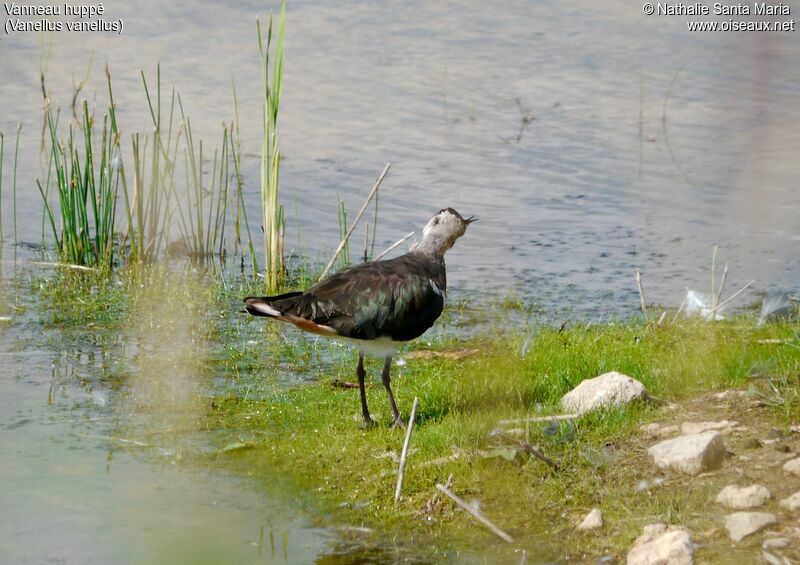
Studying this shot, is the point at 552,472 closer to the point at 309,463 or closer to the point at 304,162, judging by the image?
the point at 309,463

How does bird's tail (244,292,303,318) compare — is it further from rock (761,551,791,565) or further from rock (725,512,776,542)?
rock (761,551,791,565)

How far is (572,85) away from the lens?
49.2 feet

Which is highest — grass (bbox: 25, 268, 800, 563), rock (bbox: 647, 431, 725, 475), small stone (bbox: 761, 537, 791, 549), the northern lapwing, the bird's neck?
the bird's neck

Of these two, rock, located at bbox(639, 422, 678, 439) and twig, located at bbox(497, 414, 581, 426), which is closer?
rock, located at bbox(639, 422, 678, 439)

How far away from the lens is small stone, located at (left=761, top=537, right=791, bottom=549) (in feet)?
13.8

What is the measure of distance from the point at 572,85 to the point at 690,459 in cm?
1073

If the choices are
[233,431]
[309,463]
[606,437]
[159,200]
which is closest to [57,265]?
[159,200]

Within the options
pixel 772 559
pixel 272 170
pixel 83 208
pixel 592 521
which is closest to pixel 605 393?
pixel 592 521

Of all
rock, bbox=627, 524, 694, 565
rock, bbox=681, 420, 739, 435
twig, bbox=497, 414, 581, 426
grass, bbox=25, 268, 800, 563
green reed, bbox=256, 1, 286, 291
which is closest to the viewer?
rock, bbox=627, 524, 694, 565

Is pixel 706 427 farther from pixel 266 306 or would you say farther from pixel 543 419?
pixel 266 306

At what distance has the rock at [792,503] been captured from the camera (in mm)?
4438

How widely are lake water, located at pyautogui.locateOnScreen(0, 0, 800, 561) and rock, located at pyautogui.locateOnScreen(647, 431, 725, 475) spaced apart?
61.6 inches

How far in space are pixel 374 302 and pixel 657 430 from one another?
5.27ft

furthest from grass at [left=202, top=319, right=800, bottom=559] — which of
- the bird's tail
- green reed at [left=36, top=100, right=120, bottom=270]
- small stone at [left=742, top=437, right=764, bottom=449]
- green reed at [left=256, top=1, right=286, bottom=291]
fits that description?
green reed at [left=36, top=100, right=120, bottom=270]
